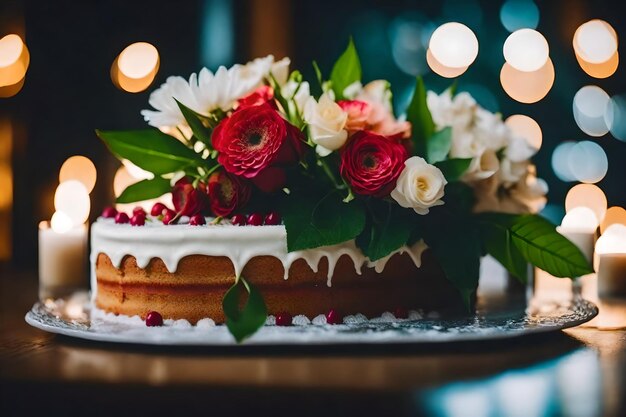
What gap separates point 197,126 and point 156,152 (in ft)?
0.28

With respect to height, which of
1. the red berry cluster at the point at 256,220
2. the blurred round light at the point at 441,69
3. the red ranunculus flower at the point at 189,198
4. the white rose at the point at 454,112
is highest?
the blurred round light at the point at 441,69

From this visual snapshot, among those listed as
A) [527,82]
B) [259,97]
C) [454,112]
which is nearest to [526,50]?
[527,82]

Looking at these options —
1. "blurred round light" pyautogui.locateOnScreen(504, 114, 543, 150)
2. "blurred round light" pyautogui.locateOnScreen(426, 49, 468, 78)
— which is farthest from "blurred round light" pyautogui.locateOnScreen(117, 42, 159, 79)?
"blurred round light" pyautogui.locateOnScreen(504, 114, 543, 150)

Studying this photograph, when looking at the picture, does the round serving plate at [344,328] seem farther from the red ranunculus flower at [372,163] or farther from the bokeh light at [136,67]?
the bokeh light at [136,67]

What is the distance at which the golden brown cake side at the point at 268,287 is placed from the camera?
3.92ft

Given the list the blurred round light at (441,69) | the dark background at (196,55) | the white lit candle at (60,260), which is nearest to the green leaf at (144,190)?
the white lit candle at (60,260)

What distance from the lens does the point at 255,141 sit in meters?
1.21

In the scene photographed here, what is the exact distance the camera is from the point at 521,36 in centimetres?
343

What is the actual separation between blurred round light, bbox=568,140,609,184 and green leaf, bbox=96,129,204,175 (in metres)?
2.67

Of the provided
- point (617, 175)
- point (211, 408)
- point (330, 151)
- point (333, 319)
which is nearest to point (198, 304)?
point (333, 319)

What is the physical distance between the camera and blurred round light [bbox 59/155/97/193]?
10.2 feet

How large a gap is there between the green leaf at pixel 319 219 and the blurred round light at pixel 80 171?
211cm

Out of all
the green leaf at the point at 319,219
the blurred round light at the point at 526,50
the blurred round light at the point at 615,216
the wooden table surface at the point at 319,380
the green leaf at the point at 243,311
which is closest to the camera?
the wooden table surface at the point at 319,380

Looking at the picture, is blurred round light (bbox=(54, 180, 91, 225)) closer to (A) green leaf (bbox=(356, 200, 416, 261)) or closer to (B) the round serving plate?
(B) the round serving plate
